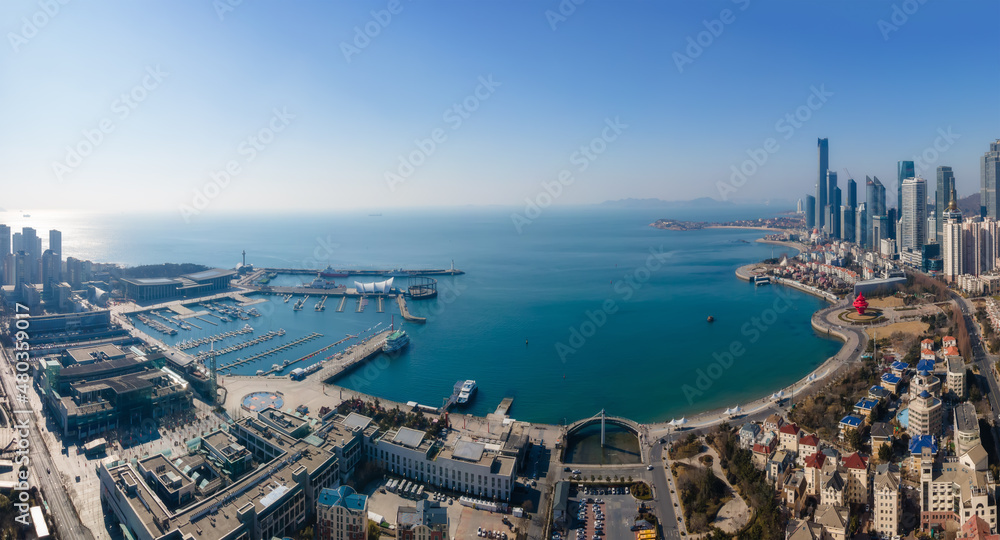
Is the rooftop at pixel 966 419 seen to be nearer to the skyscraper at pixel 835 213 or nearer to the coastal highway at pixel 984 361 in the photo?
the coastal highway at pixel 984 361

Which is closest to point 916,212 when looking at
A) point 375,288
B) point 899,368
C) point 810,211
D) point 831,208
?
point 831,208

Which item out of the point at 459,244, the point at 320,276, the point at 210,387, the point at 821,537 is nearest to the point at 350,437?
the point at 210,387

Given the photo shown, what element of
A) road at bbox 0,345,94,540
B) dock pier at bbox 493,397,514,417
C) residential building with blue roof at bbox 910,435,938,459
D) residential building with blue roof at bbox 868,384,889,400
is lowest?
road at bbox 0,345,94,540

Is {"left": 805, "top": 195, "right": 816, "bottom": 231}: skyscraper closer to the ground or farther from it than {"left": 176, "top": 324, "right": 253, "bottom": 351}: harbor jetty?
farther from it

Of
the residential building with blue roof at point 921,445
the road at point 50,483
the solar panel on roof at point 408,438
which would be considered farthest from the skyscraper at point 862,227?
the road at point 50,483

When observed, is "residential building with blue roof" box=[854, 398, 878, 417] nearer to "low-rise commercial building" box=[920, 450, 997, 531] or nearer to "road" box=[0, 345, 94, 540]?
"low-rise commercial building" box=[920, 450, 997, 531]

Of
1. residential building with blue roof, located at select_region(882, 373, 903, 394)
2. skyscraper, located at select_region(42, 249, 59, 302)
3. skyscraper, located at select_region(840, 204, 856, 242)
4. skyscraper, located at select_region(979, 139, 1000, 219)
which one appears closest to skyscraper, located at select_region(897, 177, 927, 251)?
skyscraper, located at select_region(979, 139, 1000, 219)

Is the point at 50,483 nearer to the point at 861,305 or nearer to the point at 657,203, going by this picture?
the point at 861,305
